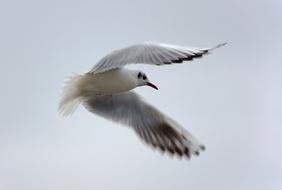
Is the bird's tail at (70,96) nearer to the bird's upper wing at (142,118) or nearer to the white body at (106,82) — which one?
the white body at (106,82)

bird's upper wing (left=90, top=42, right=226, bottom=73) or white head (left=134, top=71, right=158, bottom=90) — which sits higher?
white head (left=134, top=71, right=158, bottom=90)

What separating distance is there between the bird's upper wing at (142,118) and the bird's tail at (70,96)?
213 mm

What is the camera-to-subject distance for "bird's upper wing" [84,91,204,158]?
18.5 feet

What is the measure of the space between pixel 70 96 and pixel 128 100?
60cm

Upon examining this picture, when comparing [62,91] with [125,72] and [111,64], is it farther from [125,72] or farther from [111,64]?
[111,64]

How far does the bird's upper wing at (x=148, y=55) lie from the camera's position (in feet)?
13.9

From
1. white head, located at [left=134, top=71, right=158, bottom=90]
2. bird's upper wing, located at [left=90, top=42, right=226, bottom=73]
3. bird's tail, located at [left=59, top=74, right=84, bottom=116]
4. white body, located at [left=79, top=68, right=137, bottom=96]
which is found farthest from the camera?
white head, located at [left=134, top=71, right=158, bottom=90]

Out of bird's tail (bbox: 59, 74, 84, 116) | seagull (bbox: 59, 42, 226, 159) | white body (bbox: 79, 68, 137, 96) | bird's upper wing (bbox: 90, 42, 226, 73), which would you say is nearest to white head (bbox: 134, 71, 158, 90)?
seagull (bbox: 59, 42, 226, 159)

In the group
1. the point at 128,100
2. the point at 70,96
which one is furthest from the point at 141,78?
the point at 70,96

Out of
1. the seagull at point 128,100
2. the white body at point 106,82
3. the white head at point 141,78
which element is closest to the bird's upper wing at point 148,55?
the seagull at point 128,100

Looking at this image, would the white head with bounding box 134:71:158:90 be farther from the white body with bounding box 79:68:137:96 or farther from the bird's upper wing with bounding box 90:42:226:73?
the bird's upper wing with bounding box 90:42:226:73

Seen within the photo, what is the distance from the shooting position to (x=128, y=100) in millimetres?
5926

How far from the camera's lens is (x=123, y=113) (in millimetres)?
5922

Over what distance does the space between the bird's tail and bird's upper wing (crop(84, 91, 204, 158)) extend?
21cm
